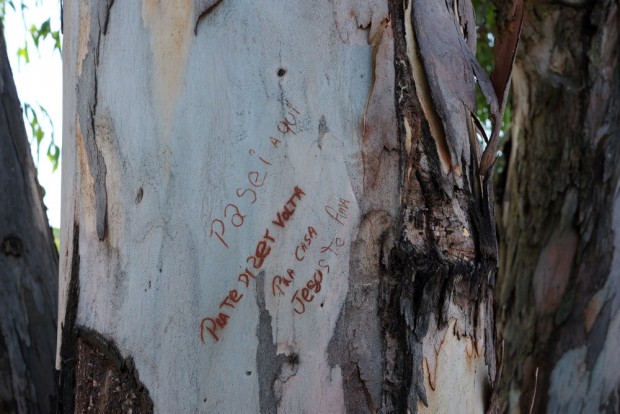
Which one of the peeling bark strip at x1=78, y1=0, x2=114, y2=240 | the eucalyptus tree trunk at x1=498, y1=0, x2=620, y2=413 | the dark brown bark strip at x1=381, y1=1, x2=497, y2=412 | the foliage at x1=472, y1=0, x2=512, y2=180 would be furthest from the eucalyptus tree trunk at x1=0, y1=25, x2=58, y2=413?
the foliage at x1=472, y1=0, x2=512, y2=180

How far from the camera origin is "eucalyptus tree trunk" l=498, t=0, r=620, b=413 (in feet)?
6.19

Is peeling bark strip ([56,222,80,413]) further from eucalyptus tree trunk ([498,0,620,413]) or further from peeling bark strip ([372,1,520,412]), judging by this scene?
eucalyptus tree trunk ([498,0,620,413])

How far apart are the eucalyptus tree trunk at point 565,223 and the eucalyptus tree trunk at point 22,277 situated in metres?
1.06

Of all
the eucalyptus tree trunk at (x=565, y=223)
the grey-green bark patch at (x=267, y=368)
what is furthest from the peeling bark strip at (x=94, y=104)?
the eucalyptus tree trunk at (x=565, y=223)

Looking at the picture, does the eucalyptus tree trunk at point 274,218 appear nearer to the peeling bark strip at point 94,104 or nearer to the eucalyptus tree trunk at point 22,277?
the peeling bark strip at point 94,104

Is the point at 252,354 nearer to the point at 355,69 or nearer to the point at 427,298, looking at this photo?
the point at 427,298

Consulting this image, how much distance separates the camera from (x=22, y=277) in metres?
1.43

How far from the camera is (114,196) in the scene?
0.97 metres

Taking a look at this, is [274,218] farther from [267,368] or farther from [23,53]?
[23,53]

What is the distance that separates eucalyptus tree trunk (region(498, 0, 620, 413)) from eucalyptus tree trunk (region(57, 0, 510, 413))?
1009mm

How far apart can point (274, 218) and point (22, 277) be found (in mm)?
709

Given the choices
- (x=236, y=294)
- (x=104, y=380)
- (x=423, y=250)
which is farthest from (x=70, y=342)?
(x=423, y=250)

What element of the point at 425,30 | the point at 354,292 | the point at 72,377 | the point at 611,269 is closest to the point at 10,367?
the point at 72,377

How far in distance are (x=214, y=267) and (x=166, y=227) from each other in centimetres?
7
